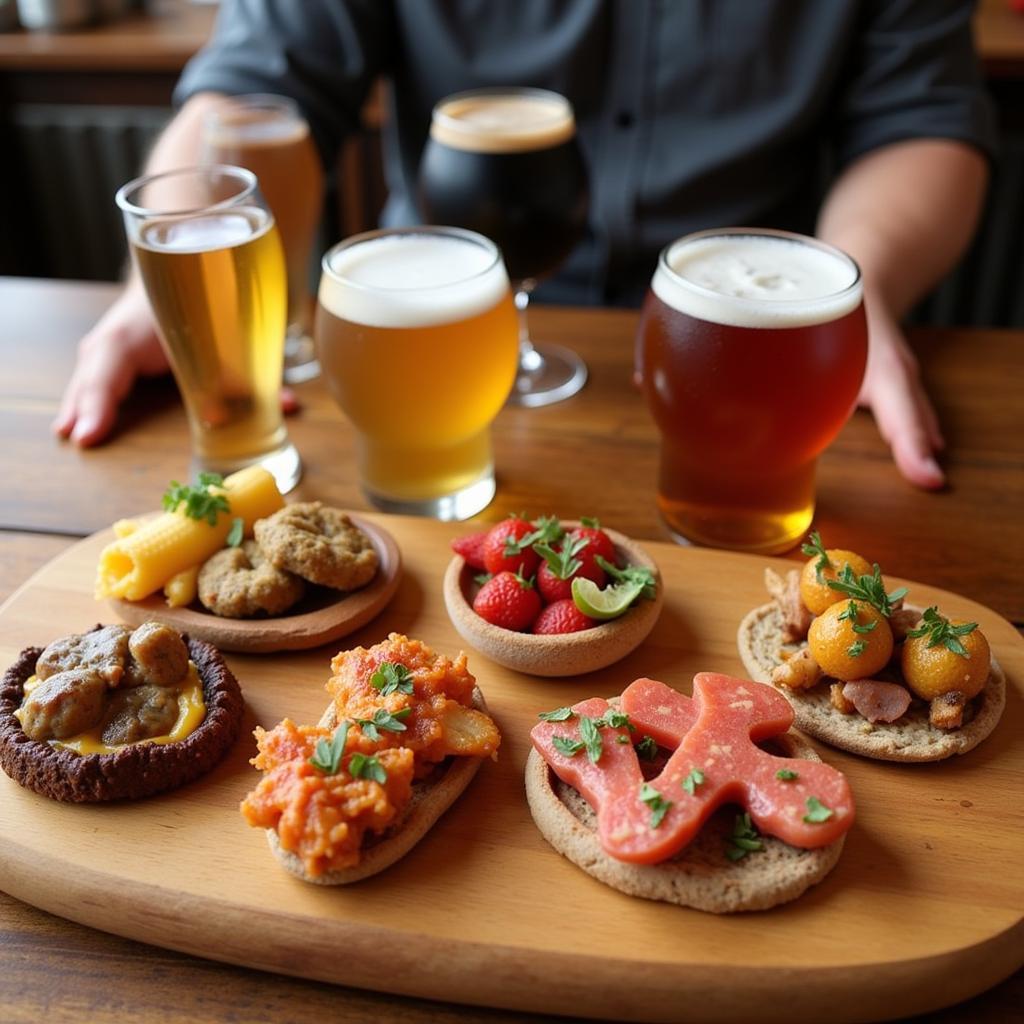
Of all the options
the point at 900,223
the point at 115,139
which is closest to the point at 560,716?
the point at 900,223

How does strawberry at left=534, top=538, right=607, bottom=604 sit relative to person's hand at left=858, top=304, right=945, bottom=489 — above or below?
above

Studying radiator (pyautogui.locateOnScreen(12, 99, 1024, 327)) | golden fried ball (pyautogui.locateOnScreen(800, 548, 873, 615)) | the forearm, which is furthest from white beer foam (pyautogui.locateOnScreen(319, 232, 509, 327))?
radiator (pyautogui.locateOnScreen(12, 99, 1024, 327))

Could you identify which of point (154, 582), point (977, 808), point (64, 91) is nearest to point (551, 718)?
point (977, 808)

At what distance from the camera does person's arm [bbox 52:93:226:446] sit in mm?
1766

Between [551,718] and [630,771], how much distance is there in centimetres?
11

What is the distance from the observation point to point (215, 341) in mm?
1511

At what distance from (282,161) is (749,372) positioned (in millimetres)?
1099

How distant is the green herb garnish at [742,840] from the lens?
0.96 metres

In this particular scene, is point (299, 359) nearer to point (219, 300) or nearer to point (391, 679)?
point (219, 300)

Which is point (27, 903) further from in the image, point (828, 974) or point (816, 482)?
point (816, 482)

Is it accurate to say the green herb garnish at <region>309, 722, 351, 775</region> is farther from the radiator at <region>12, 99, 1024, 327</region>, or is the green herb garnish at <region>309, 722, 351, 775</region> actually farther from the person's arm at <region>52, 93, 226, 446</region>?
the radiator at <region>12, 99, 1024, 327</region>

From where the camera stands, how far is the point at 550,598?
4.06 ft

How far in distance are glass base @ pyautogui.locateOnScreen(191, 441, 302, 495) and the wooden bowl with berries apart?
1.46ft

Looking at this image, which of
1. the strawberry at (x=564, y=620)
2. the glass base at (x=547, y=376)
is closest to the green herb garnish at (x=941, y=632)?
the strawberry at (x=564, y=620)
